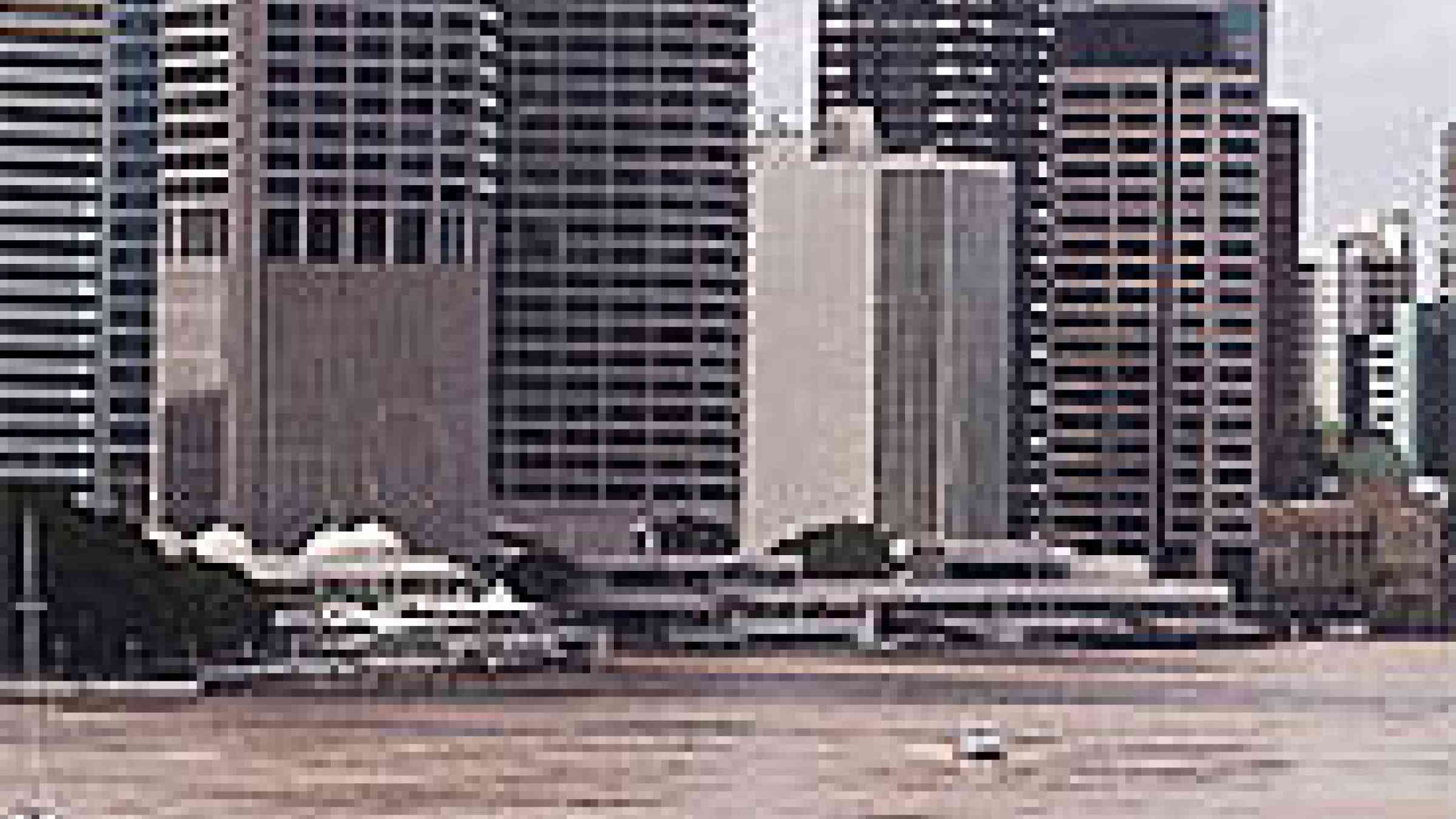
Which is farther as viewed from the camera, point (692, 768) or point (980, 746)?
point (980, 746)

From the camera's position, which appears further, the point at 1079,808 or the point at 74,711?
the point at 74,711

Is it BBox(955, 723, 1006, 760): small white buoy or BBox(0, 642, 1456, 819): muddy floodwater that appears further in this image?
BBox(955, 723, 1006, 760): small white buoy

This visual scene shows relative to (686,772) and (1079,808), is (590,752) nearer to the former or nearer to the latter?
(686,772)

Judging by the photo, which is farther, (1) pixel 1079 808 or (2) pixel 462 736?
(2) pixel 462 736

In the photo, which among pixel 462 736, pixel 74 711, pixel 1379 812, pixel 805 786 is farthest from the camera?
pixel 74 711

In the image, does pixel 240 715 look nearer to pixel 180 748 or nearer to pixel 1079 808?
pixel 180 748

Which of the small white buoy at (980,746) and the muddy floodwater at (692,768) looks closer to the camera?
the muddy floodwater at (692,768)

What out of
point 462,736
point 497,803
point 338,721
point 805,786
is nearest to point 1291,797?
point 805,786

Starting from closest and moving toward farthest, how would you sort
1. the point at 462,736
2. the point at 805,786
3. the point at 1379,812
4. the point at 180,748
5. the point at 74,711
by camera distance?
the point at 1379,812
the point at 805,786
the point at 180,748
the point at 462,736
the point at 74,711

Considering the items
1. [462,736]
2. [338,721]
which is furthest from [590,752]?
[338,721]
